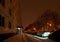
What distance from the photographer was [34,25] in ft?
129

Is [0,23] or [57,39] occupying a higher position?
[0,23]

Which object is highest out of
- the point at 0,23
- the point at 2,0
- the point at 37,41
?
the point at 2,0

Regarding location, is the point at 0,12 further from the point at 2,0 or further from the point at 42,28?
A: the point at 42,28

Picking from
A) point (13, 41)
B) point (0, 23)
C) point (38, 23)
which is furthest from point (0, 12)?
point (38, 23)

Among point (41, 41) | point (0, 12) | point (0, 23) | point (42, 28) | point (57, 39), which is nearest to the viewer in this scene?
point (57, 39)

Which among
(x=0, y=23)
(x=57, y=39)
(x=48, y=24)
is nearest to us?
(x=57, y=39)

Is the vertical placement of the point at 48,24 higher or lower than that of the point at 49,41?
higher

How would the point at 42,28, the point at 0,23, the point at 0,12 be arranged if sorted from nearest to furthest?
the point at 0,12 < the point at 0,23 < the point at 42,28

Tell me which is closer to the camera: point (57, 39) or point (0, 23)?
point (57, 39)

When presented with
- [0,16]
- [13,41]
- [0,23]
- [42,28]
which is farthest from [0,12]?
[42,28]

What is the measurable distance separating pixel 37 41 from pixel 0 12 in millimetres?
11239

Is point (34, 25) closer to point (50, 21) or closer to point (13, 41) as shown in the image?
point (50, 21)

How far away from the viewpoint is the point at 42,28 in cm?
3488

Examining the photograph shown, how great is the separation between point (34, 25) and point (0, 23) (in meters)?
23.5
